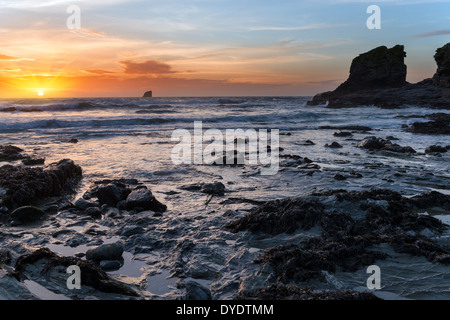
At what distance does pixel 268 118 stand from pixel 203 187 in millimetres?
26290

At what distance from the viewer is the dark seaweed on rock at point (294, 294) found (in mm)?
3357

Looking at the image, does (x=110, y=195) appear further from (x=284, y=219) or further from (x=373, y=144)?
(x=373, y=144)

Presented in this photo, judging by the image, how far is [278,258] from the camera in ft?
14.5

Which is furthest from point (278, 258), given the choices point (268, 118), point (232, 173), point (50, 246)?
point (268, 118)

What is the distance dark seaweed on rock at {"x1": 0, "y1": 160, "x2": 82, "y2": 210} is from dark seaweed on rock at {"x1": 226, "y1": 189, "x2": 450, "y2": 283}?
4242mm

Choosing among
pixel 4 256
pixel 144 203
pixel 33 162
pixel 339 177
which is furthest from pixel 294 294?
pixel 33 162

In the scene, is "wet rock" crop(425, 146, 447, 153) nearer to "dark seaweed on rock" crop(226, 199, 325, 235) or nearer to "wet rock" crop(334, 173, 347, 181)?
"wet rock" crop(334, 173, 347, 181)

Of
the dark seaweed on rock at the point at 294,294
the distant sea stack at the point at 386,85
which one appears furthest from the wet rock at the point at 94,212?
the distant sea stack at the point at 386,85

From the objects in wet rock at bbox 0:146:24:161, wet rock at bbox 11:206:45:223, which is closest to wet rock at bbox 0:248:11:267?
wet rock at bbox 11:206:45:223

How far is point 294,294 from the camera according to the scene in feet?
11.6

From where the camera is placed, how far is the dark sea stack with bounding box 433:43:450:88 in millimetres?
48834

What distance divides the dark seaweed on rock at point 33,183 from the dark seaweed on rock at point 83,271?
2.86 metres

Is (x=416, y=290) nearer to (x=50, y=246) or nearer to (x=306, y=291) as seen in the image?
(x=306, y=291)

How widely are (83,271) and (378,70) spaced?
6578 centimetres
